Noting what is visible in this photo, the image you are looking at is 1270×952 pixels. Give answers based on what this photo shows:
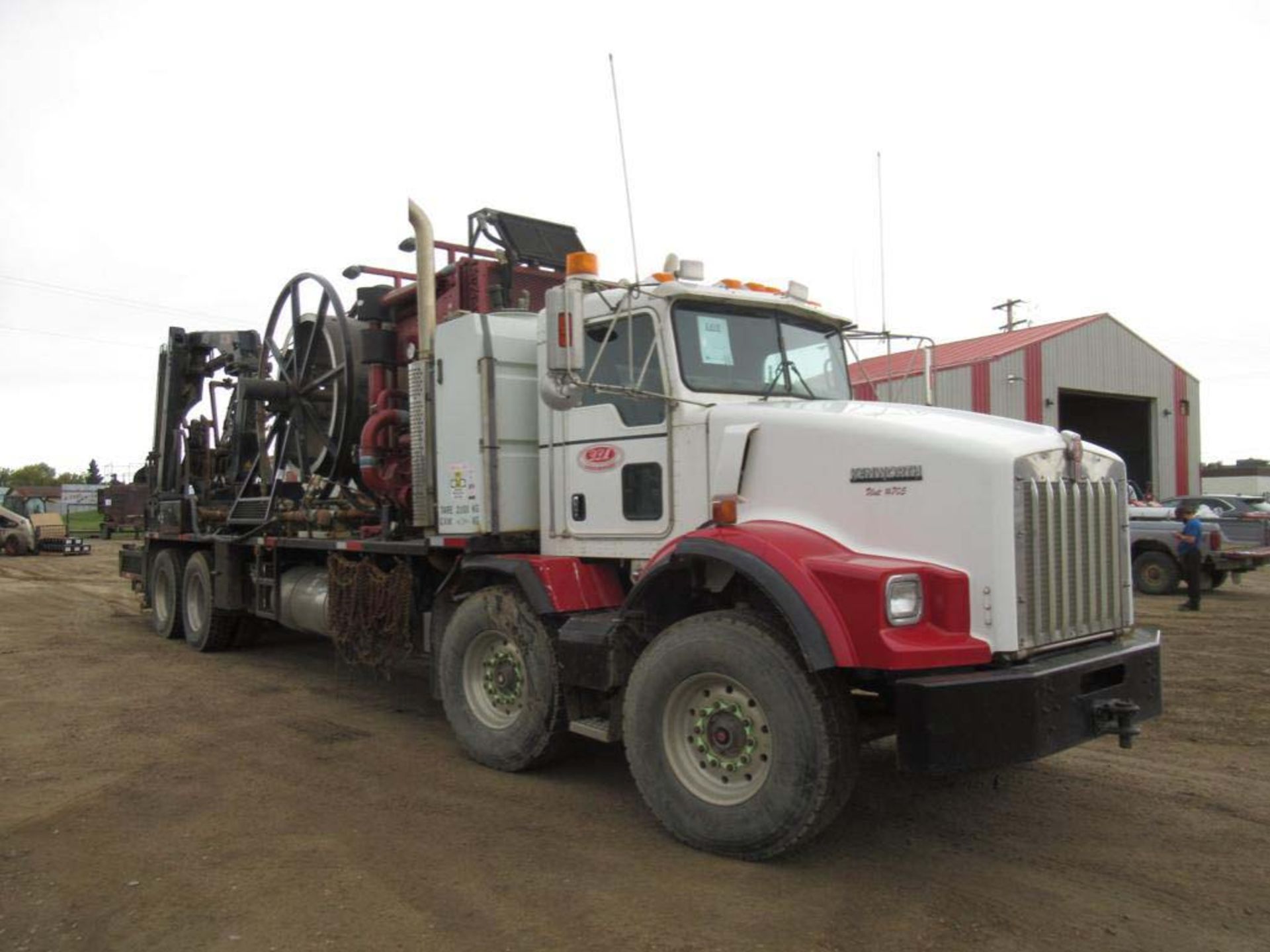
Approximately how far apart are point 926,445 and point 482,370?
3.05m

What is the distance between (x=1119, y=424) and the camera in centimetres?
3428

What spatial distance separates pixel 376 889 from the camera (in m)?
4.17

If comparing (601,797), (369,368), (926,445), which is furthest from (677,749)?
(369,368)

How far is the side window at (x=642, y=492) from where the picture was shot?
5480mm

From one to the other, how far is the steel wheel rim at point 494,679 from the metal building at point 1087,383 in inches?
836

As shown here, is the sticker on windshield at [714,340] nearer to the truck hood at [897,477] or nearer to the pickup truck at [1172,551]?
the truck hood at [897,477]

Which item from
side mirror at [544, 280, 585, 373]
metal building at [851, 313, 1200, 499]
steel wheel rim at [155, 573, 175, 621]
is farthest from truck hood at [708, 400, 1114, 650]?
metal building at [851, 313, 1200, 499]

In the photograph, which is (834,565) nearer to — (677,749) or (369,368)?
(677,749)

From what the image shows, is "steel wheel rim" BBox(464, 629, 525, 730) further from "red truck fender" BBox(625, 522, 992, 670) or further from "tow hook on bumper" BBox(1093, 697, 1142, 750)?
"tow hook on bumper" BBox(1093, 697, 1142, 750)

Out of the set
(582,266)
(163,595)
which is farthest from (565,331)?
(163,595)

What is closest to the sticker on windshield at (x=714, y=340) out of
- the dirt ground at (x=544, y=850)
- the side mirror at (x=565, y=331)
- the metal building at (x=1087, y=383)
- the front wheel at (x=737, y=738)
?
the side mirror at (x=565, y=331)

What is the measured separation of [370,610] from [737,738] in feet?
12.8

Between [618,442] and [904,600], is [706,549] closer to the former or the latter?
[904,600]

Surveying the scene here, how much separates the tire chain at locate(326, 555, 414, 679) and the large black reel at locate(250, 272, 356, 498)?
1.33 metres
